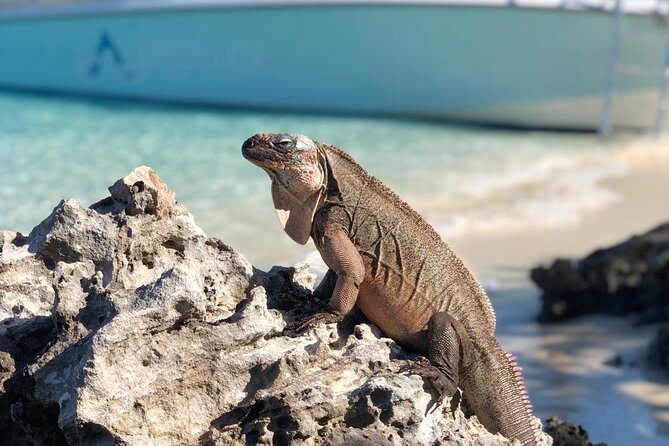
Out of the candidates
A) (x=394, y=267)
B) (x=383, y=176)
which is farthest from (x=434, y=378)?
(x=383, y=176)

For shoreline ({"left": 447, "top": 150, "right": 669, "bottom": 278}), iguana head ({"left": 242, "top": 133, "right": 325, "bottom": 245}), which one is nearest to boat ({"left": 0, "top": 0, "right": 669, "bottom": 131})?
shoreline ({"left": 447, "top": 150, "right": 669, "bottom": 278})

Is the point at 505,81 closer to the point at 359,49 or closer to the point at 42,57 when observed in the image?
the point at 359,49

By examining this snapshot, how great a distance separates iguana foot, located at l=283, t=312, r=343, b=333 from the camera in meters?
3.75

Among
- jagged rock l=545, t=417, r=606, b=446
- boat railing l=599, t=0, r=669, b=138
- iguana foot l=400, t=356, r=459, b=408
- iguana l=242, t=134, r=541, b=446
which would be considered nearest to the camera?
iguana foot l=400, t=356, r=459, b=408

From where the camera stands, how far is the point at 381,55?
2472cm

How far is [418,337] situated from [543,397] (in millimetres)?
3526

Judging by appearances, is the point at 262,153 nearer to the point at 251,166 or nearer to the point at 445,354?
the point at 445,354

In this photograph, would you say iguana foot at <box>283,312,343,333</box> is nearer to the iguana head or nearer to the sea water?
the iguana head

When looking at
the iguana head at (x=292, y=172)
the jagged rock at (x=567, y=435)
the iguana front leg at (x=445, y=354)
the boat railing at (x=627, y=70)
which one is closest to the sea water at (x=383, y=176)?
the iguana head at (x=292, y=172)

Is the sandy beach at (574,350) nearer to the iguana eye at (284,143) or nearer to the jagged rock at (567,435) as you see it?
the jagged rock at (567,435)

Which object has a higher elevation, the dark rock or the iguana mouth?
the iguana mouth

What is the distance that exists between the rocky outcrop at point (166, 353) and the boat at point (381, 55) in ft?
Answer: 67.5

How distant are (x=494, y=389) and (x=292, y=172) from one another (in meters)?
1.28

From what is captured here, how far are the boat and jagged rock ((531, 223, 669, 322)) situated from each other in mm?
14848
